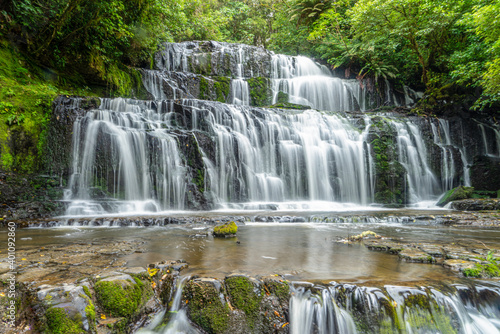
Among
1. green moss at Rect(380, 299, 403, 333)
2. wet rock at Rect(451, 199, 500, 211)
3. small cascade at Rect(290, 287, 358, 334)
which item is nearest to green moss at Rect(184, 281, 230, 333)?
small cascade at Rect(290, 287, 358, 334)

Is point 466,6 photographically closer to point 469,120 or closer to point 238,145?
point 469,120

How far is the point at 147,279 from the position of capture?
2.72m

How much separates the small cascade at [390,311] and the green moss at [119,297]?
55.6 inches

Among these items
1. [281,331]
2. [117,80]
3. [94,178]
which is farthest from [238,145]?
[281,331]

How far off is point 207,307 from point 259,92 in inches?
606

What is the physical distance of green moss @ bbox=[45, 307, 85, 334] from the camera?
2082 mm

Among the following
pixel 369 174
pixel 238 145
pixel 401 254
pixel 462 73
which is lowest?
pixel 401 254

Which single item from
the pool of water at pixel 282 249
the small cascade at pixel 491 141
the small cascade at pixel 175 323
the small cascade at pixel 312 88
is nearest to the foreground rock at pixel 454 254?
the pool of water at pixel 282 249

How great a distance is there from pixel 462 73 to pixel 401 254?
472 inches

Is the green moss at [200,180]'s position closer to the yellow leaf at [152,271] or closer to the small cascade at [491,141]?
the yellow leaf at [152,271]

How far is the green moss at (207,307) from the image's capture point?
2.47 meters

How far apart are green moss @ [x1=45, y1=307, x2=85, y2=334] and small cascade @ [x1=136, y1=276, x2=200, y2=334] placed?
0.49 metres

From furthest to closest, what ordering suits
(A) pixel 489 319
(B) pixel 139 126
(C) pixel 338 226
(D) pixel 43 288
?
(B) pixel 139 126 → (C) pixel 338 226 → (A) pixel 489 319 → (D) pixel 43 288

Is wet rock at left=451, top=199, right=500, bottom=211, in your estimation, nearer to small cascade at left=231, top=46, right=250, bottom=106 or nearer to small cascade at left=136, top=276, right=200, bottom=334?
small cascade at left=136, top=276, right=200, bottom=334
